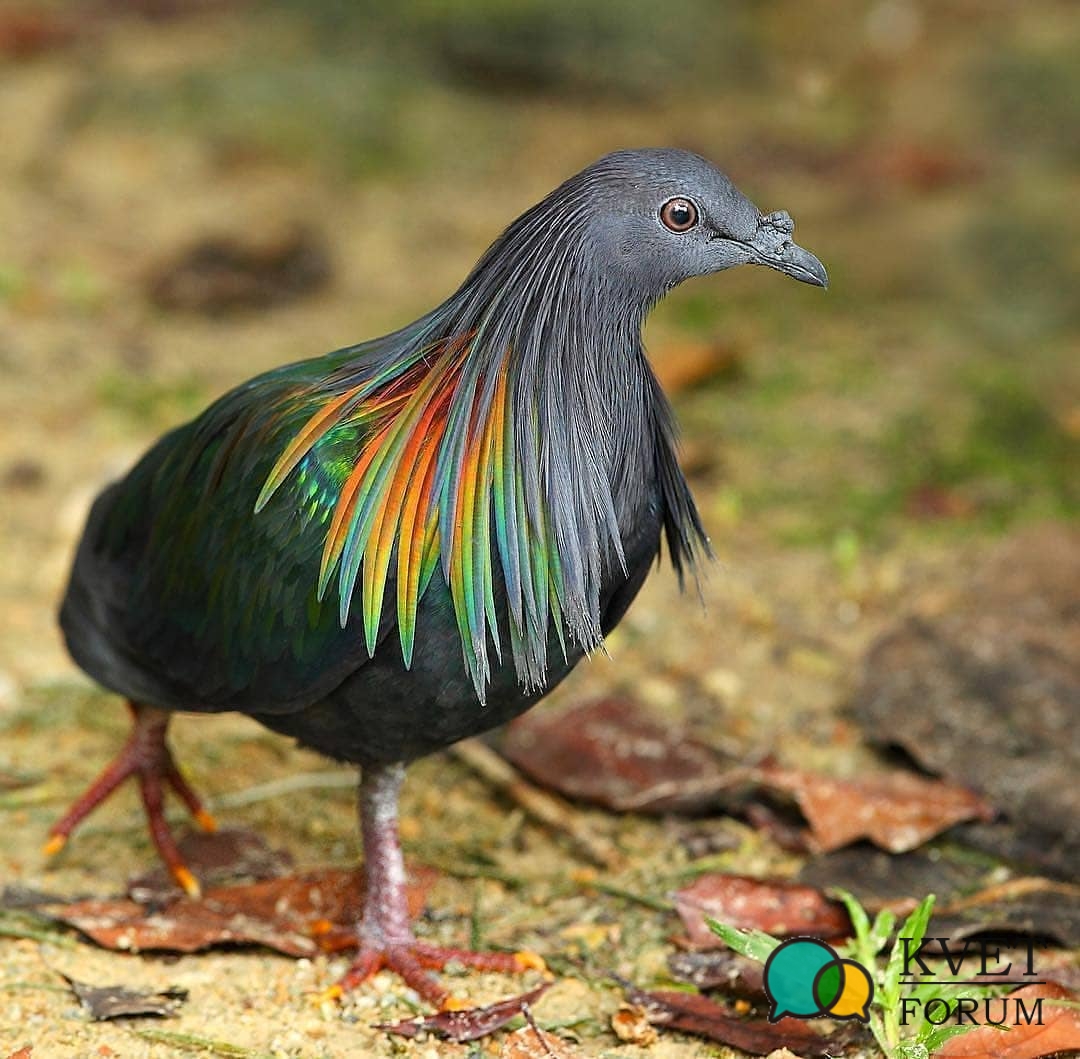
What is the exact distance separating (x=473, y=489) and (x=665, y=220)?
69 cm

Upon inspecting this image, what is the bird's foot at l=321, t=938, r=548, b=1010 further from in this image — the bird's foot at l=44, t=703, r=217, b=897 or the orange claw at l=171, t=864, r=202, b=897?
the bird's foot at l=44, t=703, r=217, b=897

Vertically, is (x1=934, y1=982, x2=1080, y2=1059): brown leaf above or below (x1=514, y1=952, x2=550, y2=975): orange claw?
below

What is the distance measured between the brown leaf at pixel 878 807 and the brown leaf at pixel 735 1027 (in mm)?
772

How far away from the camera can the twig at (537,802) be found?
4230mm

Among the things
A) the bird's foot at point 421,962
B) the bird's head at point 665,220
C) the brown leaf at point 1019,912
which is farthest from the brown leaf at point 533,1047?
the bird's head at point 665,220

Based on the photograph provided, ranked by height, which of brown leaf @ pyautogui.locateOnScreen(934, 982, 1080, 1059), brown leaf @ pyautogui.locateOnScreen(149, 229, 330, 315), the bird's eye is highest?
brown leaf @ pyautogui.locateOnScreen(149, 229, 330, 315)

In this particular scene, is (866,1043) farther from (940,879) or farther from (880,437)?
(880,437)

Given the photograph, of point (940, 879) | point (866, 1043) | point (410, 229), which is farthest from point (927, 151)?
point (866, 1043)

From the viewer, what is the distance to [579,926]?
392cm

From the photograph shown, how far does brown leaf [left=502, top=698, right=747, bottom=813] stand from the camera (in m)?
4.36

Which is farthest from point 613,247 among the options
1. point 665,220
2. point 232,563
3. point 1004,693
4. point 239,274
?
point 239,274

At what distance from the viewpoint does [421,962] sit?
3732 mm

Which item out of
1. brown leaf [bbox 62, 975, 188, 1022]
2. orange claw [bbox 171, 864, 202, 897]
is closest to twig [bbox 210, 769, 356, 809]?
orange claw [bbox 171, 864, 202, 897]

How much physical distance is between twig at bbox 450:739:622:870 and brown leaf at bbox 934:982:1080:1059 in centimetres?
118
